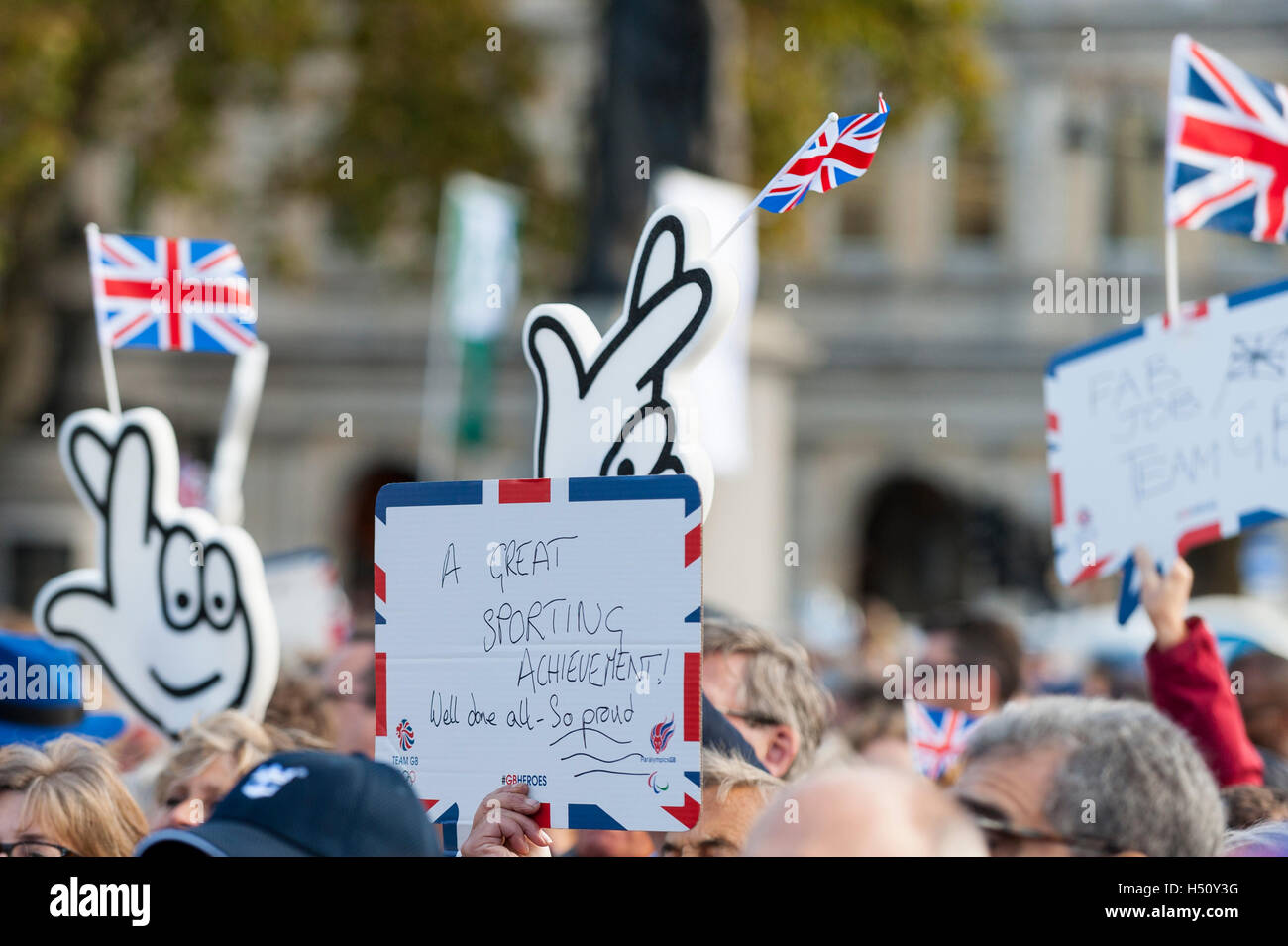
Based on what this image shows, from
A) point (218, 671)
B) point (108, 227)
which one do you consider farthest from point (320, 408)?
point (218, 671)

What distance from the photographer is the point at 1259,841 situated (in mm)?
2830

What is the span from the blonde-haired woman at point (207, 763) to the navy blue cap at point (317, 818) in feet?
3.46

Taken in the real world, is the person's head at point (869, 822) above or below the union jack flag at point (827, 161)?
below

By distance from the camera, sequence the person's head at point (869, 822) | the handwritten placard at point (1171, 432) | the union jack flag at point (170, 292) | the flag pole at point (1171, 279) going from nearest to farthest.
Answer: the person's head at point (869, 822), the handwritten placard at point (1171, 432), the flag pole at point (1171, 279), the union jack flag at point (170, 292)

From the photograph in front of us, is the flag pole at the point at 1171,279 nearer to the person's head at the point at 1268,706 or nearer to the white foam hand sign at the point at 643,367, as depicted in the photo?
the person's head at the point at 1268,706

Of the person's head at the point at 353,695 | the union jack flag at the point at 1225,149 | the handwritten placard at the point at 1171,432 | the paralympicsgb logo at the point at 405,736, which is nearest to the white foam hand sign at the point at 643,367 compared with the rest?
the paralympicsgb logo at the point at 405,736

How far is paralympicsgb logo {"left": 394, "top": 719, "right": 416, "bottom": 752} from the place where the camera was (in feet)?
9.98

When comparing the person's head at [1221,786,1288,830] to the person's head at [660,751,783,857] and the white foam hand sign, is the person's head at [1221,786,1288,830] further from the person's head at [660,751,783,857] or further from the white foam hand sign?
the white foam hand sign

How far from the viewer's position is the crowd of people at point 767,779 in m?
2.44

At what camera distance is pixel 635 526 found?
2.91 metres

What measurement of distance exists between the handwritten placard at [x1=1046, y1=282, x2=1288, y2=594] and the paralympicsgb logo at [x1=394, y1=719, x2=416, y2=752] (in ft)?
5.78

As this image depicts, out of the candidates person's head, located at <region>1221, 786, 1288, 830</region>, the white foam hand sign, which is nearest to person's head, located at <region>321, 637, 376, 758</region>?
the white foam hand sign

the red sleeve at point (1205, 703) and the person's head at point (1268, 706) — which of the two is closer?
the red sleeve at point (1205, 703)
